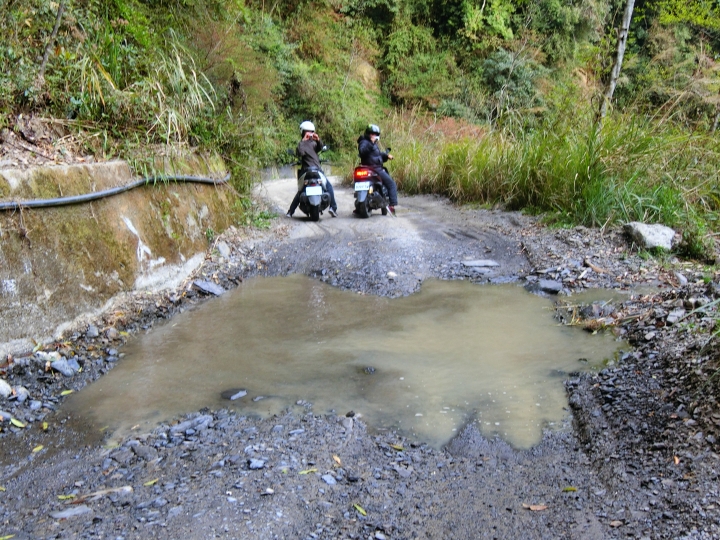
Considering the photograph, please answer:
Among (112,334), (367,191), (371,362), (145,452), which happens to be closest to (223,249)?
(112,334)

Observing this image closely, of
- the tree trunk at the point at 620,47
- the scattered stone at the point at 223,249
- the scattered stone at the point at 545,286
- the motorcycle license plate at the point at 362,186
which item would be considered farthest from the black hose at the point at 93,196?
the tree trunk at the point at 620,47

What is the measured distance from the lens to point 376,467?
283cm

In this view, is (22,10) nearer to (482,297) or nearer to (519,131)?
(482,297)

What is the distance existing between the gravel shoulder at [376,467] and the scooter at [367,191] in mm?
4914

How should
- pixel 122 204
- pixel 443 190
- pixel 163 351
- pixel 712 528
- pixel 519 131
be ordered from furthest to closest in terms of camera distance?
1. pixel 443 190
2. pixel 519 131
3. pixel 122 204
4. pixel 163 351
5. pixel 712 528

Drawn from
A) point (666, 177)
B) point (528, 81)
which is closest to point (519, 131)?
point (666, 177)

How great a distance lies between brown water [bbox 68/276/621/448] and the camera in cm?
341

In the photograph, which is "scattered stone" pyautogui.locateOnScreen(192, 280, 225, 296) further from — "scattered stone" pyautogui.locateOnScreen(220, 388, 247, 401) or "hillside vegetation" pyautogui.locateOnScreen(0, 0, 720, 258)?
"scattered stone" pyautogui.locateOnScreen(220, 388, 247, 401)

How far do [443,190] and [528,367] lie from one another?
297 inches

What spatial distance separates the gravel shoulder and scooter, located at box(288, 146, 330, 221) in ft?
14.8

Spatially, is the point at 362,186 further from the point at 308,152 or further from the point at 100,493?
the point at 100,493

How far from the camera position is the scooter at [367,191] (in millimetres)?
8859

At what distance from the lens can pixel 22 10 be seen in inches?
213

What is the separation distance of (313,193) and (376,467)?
20.1 feet
